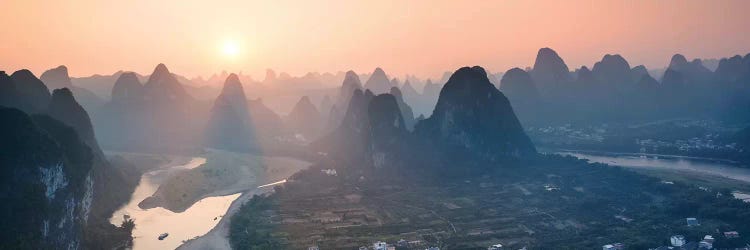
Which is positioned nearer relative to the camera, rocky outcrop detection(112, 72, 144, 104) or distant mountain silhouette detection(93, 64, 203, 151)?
distant mountain silhouette detection(93, 64, 203, 151)

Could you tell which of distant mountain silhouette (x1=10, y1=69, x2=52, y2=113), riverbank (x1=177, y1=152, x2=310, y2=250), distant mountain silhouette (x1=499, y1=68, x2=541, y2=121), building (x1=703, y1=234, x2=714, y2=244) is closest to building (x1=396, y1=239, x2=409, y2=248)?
riverbank (x1=177, y1=152, x2=310, y2=250)

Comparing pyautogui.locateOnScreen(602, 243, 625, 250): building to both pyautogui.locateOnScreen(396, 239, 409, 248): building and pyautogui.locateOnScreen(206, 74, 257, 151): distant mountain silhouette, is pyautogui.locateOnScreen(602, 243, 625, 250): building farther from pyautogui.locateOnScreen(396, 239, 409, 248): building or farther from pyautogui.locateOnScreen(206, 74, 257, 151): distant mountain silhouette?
pyautogui.locateOnScreen(206, 74, 257, 151): distant mountain silhouette

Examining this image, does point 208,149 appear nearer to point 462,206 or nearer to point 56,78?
point 56,78

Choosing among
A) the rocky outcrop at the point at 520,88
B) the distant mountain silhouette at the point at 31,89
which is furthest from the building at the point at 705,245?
the rocky outcrop at the point at 520,88

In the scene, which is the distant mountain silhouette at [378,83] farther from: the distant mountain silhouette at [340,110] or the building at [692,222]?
the building at [692,222]

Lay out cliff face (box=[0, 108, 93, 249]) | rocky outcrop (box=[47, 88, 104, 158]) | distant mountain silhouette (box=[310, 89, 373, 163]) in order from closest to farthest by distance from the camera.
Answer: cliff face (box=[0, 108, 93, 249]) → rocky outcrop (box=[47, 88, 104, 158]) → distant mountain silhouette (box=[310, 89, 373, 163])

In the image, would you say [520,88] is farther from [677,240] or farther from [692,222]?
[677,240]

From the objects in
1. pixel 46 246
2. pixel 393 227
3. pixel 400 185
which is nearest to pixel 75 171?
pixel 46 246
